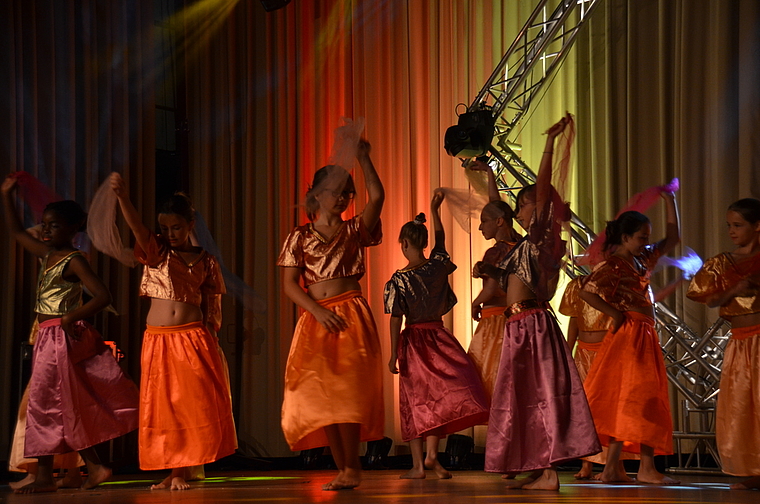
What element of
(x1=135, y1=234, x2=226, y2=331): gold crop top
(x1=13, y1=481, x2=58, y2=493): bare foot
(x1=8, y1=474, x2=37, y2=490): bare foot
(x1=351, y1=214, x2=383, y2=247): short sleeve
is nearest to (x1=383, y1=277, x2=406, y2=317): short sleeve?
(x1=351, y1=214, x2=383, y2=247): short sleeve

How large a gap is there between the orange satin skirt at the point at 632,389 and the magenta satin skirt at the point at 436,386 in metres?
0.62

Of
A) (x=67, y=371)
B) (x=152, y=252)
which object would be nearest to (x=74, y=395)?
(x=67, y=371)

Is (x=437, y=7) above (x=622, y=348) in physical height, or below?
above

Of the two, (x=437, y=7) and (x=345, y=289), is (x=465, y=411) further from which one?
(x=437, y=7)

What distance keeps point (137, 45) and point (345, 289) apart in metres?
4.27

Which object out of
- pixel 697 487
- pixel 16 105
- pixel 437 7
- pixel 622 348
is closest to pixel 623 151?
pixel 437 7

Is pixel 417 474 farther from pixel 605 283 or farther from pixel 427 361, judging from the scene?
pixel 605 283

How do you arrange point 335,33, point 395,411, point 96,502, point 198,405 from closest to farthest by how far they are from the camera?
point 96,502
point 198,405
point 395,411
point 335,33

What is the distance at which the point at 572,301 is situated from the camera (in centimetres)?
520

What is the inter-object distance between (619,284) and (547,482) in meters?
1.19

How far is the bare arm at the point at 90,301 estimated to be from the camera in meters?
4.29

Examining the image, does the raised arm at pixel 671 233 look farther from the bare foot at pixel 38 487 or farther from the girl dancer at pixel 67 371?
the bare foot at pixel 38 487

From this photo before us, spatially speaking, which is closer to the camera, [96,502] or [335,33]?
[96,502]

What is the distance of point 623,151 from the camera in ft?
21.4
